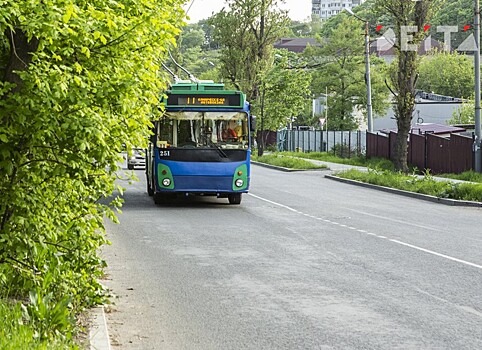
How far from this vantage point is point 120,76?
8.42m

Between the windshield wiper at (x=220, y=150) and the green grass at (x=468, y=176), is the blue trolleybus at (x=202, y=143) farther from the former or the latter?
the green grass at (x=468, y=176)

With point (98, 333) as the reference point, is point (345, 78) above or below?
above

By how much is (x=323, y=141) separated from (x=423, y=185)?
1610 inches

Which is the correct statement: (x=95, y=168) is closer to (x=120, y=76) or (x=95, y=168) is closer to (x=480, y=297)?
(x=120, y=76)

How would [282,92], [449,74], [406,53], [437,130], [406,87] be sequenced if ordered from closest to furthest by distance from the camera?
1. [406,53]
2. [406,87]
3. [437,130]
4. [282,92]
5. [449,74]

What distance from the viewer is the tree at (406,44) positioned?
35562 millimetres

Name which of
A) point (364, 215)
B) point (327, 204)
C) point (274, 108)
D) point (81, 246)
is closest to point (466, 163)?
point (327, 204)

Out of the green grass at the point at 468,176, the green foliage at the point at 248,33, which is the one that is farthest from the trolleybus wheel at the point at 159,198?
the green foliage at the point at 248,33

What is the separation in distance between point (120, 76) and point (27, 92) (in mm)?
1003

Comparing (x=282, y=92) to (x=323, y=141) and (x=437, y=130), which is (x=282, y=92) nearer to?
(x=323, y=141)

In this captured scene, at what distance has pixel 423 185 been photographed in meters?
31.3

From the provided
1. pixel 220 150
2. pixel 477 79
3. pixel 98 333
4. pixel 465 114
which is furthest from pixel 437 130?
pixel 98 333

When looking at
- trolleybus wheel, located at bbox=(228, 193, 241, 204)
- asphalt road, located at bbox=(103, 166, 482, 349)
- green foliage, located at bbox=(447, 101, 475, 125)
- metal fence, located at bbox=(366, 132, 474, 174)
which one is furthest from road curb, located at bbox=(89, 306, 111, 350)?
green foliage, located at bbox=(447, 101, 475, 125)

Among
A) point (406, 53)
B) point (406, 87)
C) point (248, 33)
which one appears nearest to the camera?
point (406, 53)
